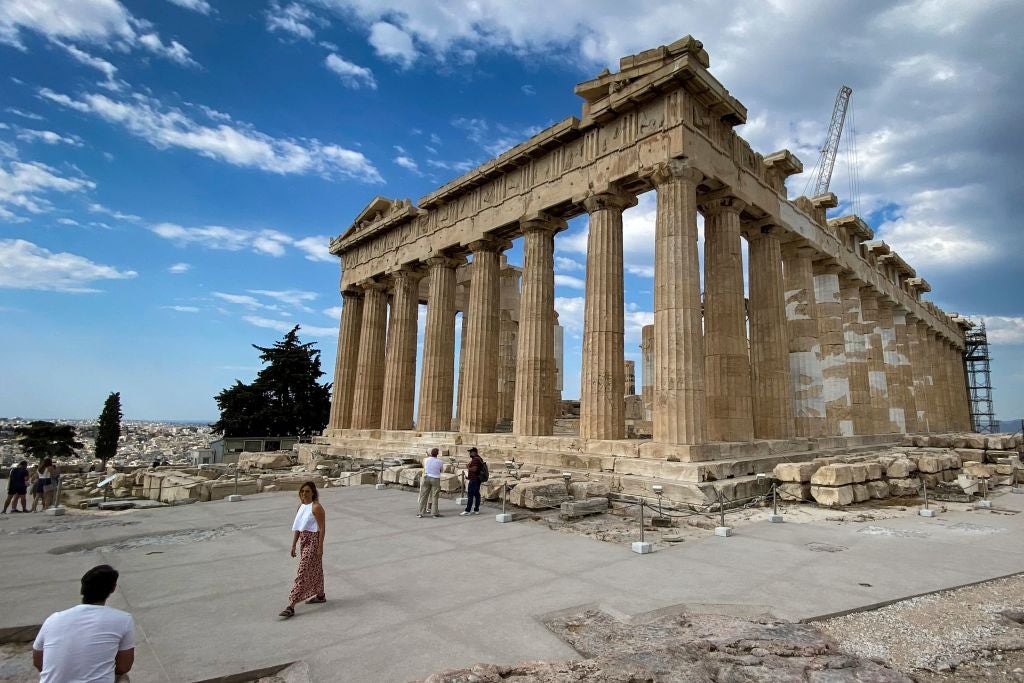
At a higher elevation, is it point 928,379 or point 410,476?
point 928,379

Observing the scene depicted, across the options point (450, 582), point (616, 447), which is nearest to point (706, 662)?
point (450, 582)

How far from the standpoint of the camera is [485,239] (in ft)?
72.9

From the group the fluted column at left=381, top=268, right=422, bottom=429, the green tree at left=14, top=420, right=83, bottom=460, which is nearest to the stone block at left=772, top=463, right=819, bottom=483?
the fluted column at left=381, top=268, right=422, bottom=429

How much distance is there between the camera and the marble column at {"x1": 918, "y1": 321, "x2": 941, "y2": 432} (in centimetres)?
3397

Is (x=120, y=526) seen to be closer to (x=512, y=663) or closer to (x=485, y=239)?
(x=512, y=663)

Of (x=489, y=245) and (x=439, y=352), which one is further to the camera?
(x=439, y=352)

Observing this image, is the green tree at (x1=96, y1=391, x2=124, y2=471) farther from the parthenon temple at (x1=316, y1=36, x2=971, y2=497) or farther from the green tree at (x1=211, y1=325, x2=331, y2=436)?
the parthenon temple at (x1=316, y1=36, x2=971, y2=497)

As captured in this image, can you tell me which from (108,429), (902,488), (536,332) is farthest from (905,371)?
(108,429)

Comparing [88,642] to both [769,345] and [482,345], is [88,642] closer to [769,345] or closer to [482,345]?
[482,345]

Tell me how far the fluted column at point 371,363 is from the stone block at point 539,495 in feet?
59.4

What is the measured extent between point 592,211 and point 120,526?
1514cm

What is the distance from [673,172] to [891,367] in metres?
23.5

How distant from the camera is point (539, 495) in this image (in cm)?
1150

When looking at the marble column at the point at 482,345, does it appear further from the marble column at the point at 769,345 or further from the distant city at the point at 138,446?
the distant city at the point at 138,446
